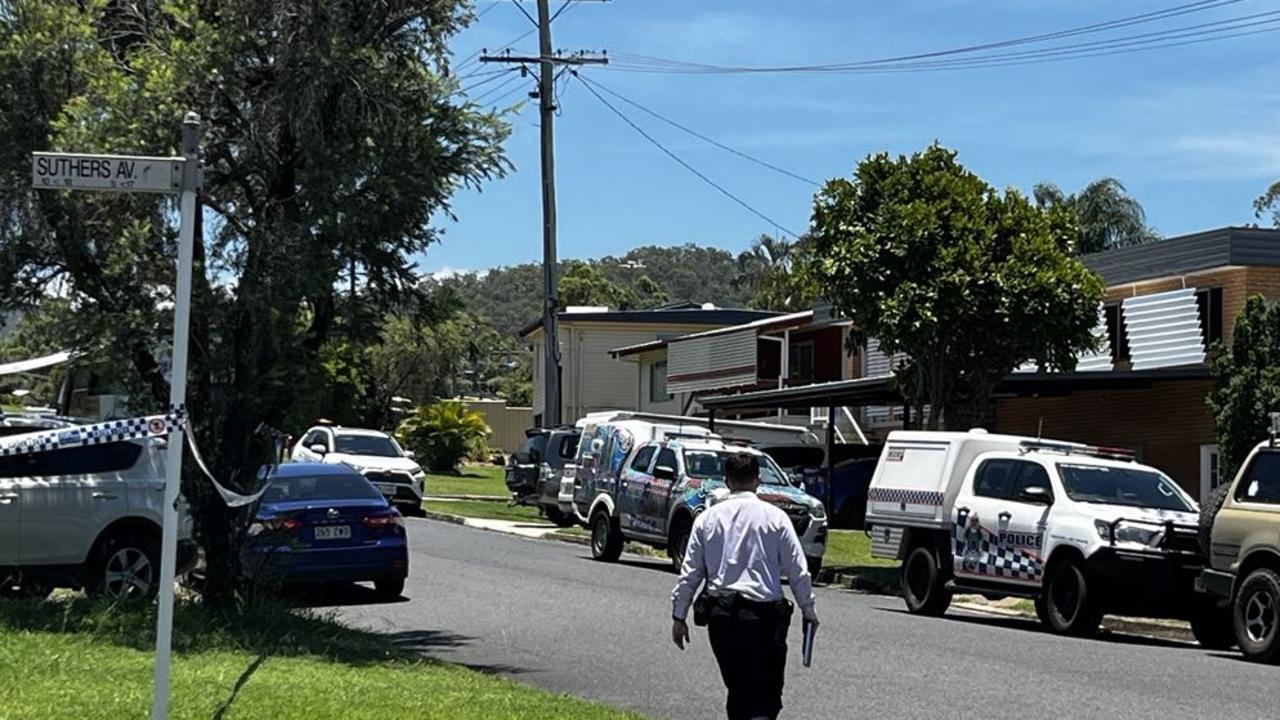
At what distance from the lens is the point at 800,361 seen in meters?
45.1

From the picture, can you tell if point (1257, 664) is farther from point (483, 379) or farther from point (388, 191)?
point (483, 379)

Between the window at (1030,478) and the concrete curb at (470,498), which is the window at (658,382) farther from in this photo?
the window at (1030,478)

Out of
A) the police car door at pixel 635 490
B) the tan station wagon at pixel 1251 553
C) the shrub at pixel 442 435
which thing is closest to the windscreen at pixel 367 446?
the police car door at pixel 635 490

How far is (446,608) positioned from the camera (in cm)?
1811

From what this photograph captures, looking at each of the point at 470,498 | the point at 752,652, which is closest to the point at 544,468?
the point at 470,498

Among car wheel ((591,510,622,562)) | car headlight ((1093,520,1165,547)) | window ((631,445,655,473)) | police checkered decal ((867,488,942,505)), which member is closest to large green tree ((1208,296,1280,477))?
police checkered decal ((867,488,942,505))

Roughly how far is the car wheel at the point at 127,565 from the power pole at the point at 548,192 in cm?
1941

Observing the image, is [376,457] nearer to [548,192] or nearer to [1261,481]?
[548,192]

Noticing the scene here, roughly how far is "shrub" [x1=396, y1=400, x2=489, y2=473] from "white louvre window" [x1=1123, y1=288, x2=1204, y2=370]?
32.6 metres

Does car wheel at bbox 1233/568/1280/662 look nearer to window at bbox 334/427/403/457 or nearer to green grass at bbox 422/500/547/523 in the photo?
green grass at bbox 422/500/547/523

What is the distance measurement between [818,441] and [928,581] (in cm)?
2022

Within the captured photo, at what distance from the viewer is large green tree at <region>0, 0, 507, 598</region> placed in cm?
1395

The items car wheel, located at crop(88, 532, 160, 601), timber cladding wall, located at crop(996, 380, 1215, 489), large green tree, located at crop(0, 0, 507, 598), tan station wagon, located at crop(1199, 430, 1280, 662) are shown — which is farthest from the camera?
timber cladding wall, located at crop(996, 380, 1215, 489)

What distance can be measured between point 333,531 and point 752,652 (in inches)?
423
